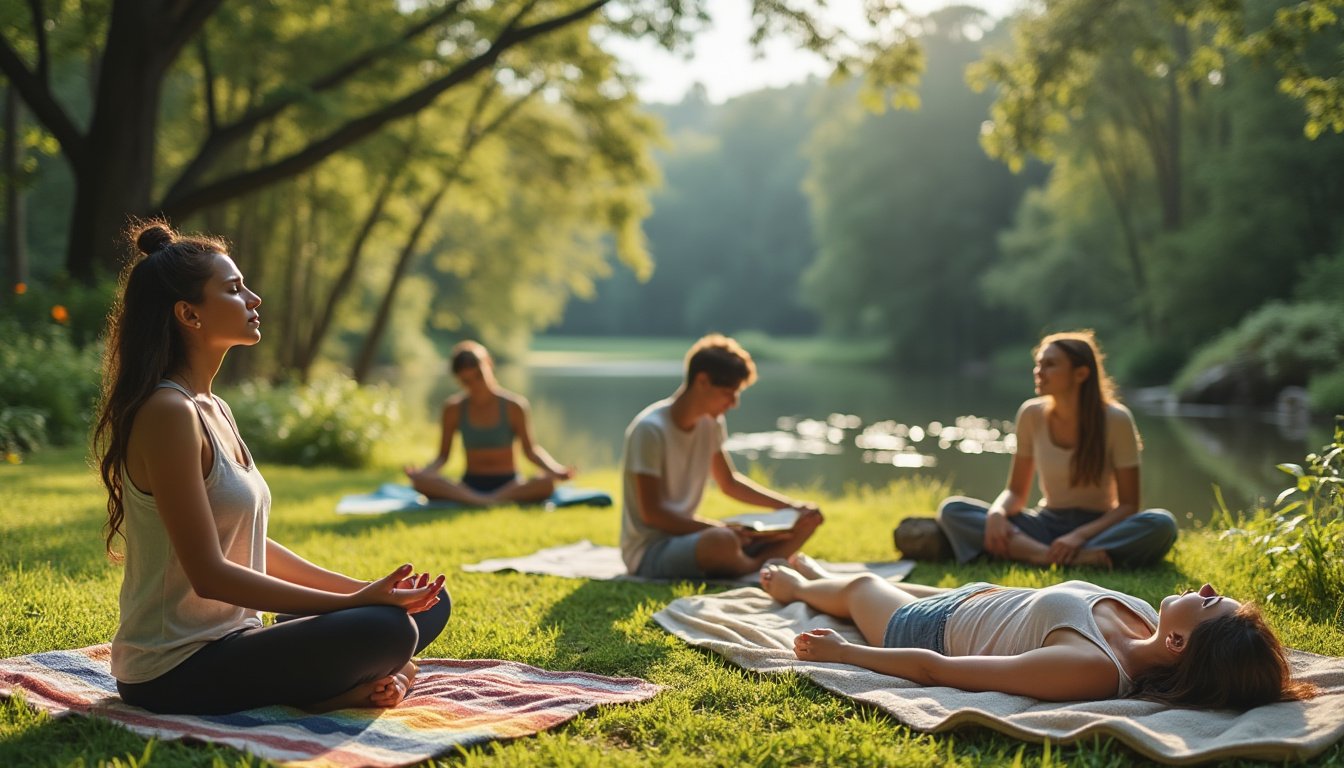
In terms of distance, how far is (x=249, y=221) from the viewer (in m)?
17.0

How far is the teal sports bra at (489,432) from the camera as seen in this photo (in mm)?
8359

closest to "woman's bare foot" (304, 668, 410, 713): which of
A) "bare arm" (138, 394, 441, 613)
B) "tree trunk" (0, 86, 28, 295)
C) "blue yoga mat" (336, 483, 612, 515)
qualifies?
"bare arm" (138, 394, 441, 613)

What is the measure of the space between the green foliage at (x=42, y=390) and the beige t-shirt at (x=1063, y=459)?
7.60 metres

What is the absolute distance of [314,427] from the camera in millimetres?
11266

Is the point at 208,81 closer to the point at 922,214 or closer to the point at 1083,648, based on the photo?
the point at 1083,648

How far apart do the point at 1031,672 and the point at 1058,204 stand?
Answer: 30.3 m

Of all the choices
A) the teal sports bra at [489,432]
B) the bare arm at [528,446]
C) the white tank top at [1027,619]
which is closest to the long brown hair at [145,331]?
the white tank top at [1027,619]

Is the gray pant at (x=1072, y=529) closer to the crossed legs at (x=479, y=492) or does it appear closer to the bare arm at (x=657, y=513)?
the bare arm at (x=657, y=513)

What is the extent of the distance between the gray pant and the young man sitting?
3.10ft

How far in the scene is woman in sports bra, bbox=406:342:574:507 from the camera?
8.12 metres

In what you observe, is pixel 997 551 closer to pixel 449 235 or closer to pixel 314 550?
pixel 314 550

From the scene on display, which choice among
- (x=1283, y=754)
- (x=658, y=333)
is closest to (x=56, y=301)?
(x=1283, y=754)

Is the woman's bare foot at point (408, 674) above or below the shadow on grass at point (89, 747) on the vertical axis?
above

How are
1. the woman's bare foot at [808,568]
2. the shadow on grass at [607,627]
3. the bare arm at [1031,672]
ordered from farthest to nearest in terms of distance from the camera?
Result: the woman's bare foot at [808,568] < the shadow on grass at [607,627] < the bare arm at [1031,672]
